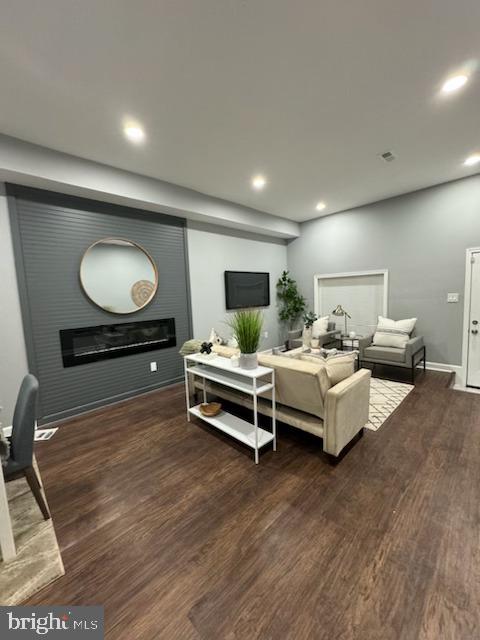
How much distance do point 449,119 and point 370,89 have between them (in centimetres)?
102

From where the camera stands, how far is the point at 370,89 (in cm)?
202

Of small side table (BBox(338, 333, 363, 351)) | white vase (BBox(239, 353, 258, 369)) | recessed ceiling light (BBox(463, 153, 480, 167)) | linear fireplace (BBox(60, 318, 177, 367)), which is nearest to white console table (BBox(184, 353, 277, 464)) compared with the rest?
white vase (BBox(239, 353, 258, 369))

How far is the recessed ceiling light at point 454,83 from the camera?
193cm

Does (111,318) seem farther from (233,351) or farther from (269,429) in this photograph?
(269,429)

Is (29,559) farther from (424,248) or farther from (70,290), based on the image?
(424,248)

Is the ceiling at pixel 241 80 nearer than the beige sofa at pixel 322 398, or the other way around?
the ceiling at pixel 241 80

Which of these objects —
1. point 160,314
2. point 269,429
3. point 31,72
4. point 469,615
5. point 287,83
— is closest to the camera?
point 469,615

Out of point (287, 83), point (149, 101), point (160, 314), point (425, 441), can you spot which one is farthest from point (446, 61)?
point (160, 314)

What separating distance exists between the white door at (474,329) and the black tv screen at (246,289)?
11.4 feet

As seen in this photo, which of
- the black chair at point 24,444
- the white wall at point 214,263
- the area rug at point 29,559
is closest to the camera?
the area rug at point 29,559

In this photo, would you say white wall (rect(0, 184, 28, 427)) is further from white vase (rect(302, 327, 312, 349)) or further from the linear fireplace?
white vase (rect(302, 327, 312, 349))

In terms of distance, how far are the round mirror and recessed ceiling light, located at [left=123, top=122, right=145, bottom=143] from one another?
53.1 inches

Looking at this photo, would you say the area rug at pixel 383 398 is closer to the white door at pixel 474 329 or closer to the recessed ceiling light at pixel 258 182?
the white door at pixel 474 329

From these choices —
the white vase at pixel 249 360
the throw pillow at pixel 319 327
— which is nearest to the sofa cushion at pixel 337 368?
the white vase at pixel 249 360
